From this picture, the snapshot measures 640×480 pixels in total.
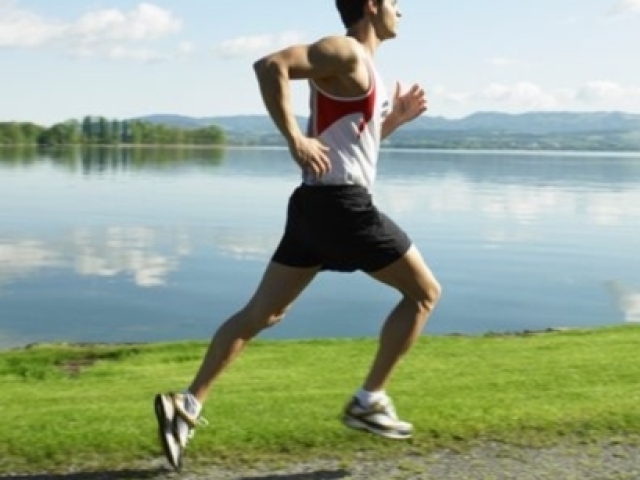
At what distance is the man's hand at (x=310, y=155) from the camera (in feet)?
15.5

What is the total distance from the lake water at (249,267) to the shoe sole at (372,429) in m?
12.2

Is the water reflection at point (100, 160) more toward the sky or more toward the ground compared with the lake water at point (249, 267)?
more toward the ground

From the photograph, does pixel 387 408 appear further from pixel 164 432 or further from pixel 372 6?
pixel 372 6

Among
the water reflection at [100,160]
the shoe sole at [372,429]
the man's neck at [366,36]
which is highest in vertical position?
the man's neck at [366,36]

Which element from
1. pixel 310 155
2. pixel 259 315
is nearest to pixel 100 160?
pixel 259 315

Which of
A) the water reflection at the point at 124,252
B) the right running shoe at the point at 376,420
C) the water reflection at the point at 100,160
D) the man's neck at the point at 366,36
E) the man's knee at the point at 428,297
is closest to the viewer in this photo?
the man's neck at the point at 366,36

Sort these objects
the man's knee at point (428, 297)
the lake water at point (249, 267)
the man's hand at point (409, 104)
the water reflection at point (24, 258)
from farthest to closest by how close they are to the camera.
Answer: the water reflection at point (24, 258)
the lake water at point (249, 267)
the man's hand at point (409, 104)
the man's knee at point (428, 297)

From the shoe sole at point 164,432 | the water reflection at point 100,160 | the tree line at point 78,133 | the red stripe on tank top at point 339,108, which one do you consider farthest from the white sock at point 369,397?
the tree line at point 78,133

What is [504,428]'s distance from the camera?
18.7 ft

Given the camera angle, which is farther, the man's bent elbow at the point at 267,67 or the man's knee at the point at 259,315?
the man's knee at the point at 259,315

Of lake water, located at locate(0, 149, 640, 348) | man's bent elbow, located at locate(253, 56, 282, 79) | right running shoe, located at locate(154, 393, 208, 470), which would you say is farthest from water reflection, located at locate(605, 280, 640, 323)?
→ man's bent elbow, located at locate(253, 56, 282, 79)

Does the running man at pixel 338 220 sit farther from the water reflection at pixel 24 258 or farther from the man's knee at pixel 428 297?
the water reflection at pixel 24 258

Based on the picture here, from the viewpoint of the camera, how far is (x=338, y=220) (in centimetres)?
492

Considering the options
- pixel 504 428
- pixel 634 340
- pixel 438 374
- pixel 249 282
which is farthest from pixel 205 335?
pixel 504 428
